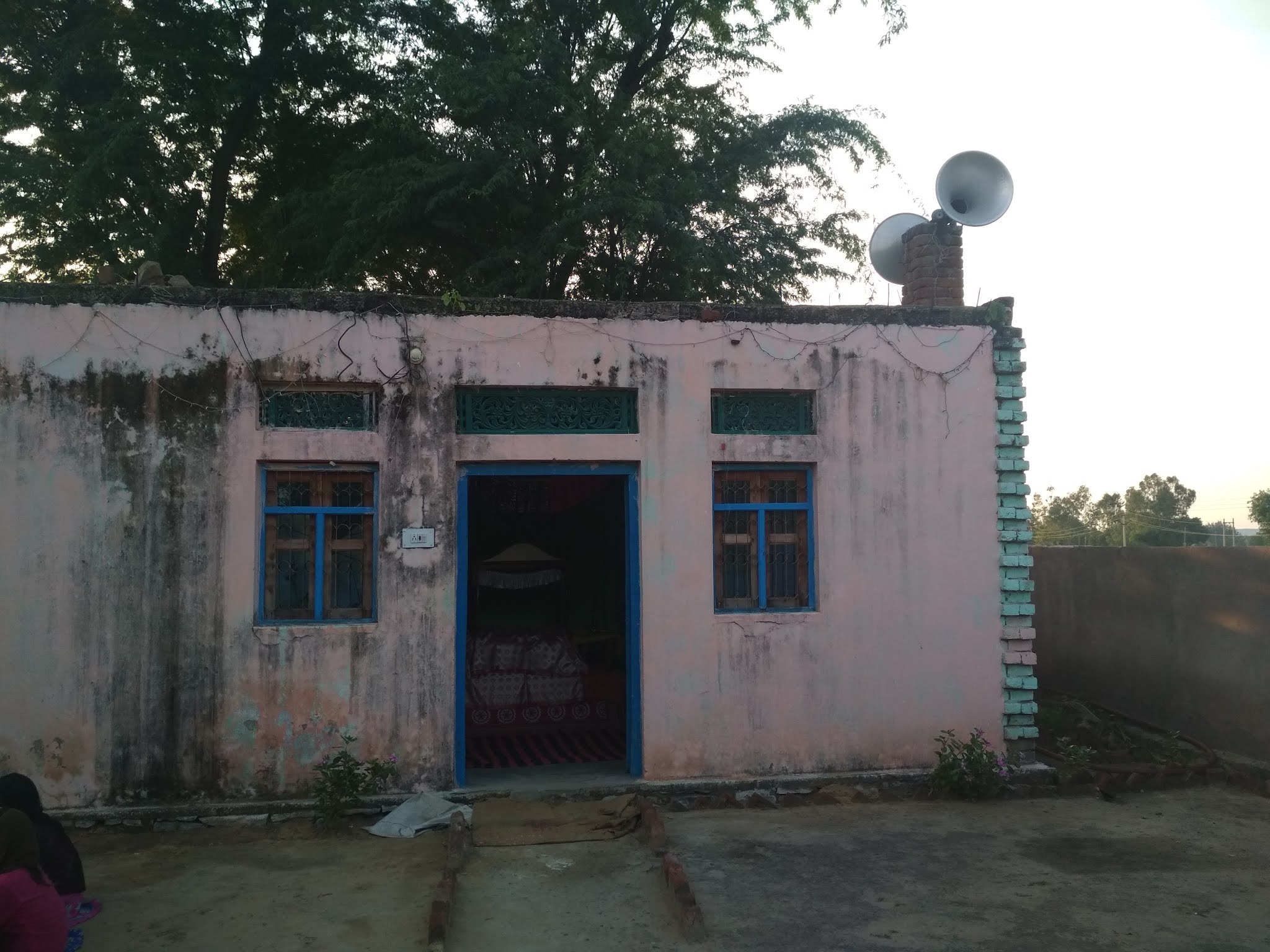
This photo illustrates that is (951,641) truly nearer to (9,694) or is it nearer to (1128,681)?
(1128,681)

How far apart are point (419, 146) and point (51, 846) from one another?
10.5 metres

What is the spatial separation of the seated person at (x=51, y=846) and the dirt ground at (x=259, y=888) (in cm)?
25

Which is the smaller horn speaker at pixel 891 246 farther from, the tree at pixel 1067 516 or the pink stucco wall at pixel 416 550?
the tree at pixel 1067 516

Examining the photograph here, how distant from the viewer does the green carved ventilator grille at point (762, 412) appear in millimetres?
7754

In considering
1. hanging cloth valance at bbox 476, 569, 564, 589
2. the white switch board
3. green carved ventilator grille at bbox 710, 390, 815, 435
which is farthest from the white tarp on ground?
hanging cloth valance at bbox 476, 569, 564, 589

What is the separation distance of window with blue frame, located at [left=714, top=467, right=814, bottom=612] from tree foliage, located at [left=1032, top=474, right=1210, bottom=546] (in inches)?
1292

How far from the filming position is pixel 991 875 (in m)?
5.88

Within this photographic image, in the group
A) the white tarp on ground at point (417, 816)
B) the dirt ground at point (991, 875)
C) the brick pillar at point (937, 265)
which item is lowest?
the dirt ground at point (991, 875)

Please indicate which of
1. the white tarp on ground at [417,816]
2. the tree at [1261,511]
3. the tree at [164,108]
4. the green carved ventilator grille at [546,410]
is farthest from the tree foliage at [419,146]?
the tree at [1261,511]

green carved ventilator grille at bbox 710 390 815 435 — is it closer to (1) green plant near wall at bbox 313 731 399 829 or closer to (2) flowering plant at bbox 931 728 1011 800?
(2) flowering plant at bbox 931 728 1011 800

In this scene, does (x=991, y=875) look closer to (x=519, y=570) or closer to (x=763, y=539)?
(x=763, y=539)

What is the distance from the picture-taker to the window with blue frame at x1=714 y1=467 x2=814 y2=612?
7.71m

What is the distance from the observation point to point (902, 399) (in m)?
7.93

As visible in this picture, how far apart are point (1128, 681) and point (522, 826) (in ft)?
21.1
